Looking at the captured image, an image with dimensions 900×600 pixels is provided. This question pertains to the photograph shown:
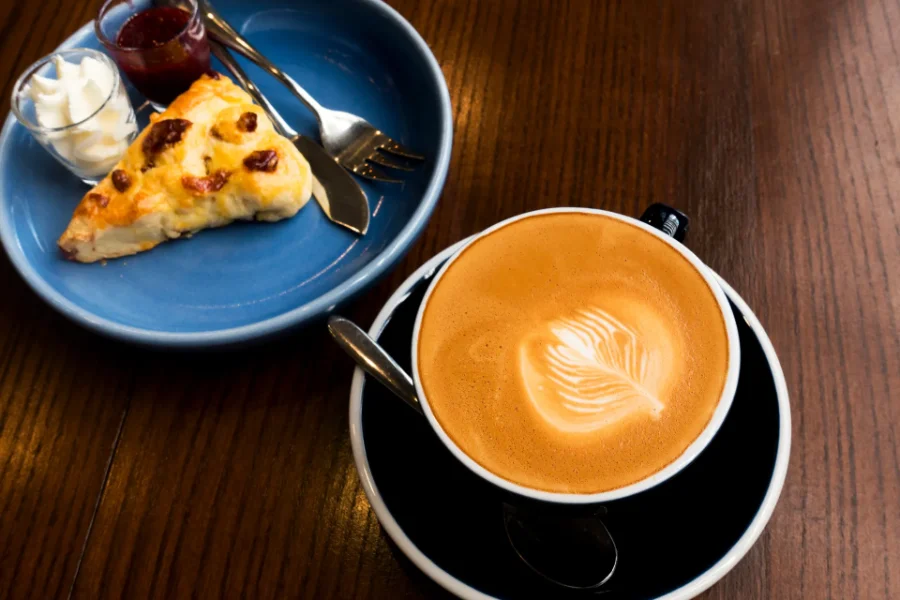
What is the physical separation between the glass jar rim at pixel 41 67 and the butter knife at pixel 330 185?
232mm

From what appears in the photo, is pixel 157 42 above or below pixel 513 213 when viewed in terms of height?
above

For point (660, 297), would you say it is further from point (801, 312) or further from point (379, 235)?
point (379, 235)

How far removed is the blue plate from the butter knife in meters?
0.02

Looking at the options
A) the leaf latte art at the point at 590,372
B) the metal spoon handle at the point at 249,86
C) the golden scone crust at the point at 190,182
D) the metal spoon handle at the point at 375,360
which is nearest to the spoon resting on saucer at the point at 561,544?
the metal spoon handle at the point at 375,360

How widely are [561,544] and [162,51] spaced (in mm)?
980

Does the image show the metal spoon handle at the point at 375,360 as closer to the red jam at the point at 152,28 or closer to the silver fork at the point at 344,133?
the silver fork at the point at 344,133

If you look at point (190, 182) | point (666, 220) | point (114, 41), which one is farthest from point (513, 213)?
point (114, 41)

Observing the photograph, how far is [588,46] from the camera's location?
3.87 feet

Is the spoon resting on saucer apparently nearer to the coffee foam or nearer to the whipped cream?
the coffee foam

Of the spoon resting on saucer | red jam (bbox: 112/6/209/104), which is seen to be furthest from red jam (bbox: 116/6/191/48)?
the spoon resting on saucer

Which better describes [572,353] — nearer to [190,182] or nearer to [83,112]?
[190,182]

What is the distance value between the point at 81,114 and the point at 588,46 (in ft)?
2.92

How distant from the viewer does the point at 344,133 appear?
109 centimetres

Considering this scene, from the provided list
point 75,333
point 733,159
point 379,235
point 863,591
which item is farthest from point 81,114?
point 863,591
